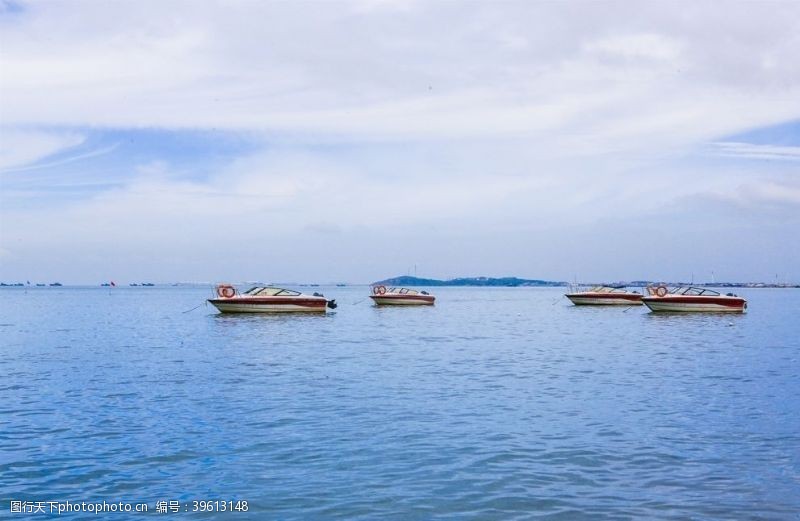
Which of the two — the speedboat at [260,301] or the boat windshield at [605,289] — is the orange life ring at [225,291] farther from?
the boat windshield at [605,289]

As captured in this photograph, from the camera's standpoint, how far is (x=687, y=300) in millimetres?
67062

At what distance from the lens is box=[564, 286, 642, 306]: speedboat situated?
279 feet

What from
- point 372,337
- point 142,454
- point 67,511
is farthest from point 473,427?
point 372,337

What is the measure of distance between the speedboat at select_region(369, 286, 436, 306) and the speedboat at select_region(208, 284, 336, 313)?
20.2 m

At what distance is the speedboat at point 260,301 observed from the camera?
2534 inches

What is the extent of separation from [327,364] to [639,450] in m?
17.0

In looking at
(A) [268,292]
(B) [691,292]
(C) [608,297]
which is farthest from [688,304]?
(A) [268,292]

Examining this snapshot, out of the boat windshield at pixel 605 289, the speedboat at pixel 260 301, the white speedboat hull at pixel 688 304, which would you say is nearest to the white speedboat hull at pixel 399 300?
the speedboat at pixel 260 301

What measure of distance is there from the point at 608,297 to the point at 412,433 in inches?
2897

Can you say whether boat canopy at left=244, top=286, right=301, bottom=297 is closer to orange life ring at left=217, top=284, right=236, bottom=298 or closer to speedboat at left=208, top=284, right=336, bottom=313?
speedboat at left=208, top=284, right=336, bottom=313

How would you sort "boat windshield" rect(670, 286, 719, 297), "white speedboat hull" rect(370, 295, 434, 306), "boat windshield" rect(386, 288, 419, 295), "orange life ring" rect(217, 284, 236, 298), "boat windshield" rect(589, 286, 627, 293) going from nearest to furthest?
"orange life ring" rect(217, 284, 236, 298), "boat windshield" rect(670, 286, 719, 297), "boat windshield" rect(589, 286, 627, 293), "white speedboat hull" rect(370, 295, 434, 306), "boat windshield" rect(386, 288, 419, 295)

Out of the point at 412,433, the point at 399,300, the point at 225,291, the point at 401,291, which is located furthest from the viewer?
the point at 401,291

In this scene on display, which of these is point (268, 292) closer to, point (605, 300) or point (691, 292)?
point (691, 292)

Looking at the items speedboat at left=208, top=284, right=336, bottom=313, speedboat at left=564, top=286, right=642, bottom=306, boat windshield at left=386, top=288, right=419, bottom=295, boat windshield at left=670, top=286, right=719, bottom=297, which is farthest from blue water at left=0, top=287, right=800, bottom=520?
boat windshield at left=386, top=288, right=419, bottom=295
